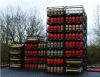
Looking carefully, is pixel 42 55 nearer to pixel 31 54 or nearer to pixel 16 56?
pixel 31 54

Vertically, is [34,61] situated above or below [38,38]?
below

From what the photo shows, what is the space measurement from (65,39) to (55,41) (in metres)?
1.09

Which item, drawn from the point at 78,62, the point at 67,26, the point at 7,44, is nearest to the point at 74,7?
the point at 67,26

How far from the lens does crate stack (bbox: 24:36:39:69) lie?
1891 centimetres

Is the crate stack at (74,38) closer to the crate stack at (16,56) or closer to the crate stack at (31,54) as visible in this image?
the crate stack at (31,54)

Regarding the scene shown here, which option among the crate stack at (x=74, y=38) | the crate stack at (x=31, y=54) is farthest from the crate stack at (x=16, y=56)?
the crate stack at (x=74, y=38)

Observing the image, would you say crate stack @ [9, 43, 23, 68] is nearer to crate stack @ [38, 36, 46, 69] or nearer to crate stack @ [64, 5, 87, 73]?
crate stack @ [38, 36, 46, 69]

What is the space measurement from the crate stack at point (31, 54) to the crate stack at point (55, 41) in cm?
330

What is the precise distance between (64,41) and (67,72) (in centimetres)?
285

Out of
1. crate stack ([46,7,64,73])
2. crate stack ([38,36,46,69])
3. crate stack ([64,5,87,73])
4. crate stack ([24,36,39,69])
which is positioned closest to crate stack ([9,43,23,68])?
crate stack ([24,36,39,69])

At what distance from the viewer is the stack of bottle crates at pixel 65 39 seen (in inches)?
603

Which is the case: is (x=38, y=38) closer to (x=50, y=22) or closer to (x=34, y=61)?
(x=34, y=61)

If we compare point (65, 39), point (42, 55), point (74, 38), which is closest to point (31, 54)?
point (42, 55)

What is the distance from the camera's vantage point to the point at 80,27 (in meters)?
15.3
